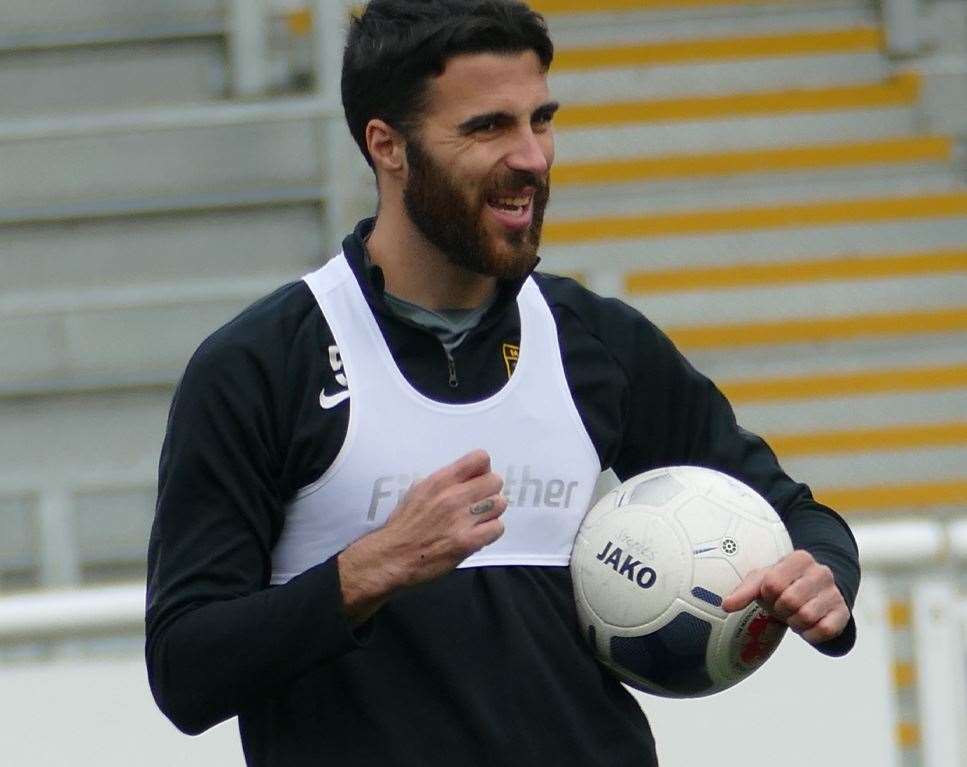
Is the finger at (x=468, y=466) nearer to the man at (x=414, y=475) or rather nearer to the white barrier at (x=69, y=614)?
the man at (x=414, y=475)

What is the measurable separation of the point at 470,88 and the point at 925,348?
15.2 ft

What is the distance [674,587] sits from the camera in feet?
8.10

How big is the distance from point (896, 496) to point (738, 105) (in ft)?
5.78

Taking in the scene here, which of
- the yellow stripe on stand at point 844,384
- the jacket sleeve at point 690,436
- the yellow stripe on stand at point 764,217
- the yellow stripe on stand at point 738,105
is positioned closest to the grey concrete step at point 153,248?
the yellow stripe on stand at point 764,217

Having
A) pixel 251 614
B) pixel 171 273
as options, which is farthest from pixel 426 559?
pixel 171 273

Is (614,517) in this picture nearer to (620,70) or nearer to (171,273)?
(171,273)

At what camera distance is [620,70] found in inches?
295

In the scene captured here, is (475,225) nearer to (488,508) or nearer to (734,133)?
(488,508)

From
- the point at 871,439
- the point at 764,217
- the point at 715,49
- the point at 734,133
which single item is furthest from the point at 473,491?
the point at 715,49

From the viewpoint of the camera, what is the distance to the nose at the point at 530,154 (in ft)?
7.86

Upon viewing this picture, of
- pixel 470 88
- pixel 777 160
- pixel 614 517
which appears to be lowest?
pixel 777 160

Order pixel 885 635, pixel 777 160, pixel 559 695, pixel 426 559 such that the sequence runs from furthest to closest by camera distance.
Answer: pixel 777 160 < pixel 885 635 < pixel 559 695 < pixel 426 559

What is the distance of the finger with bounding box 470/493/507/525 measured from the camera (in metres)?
2.17

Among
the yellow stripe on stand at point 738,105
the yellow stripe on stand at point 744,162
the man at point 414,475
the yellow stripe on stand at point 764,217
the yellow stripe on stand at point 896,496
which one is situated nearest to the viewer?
the man at point 414,475
